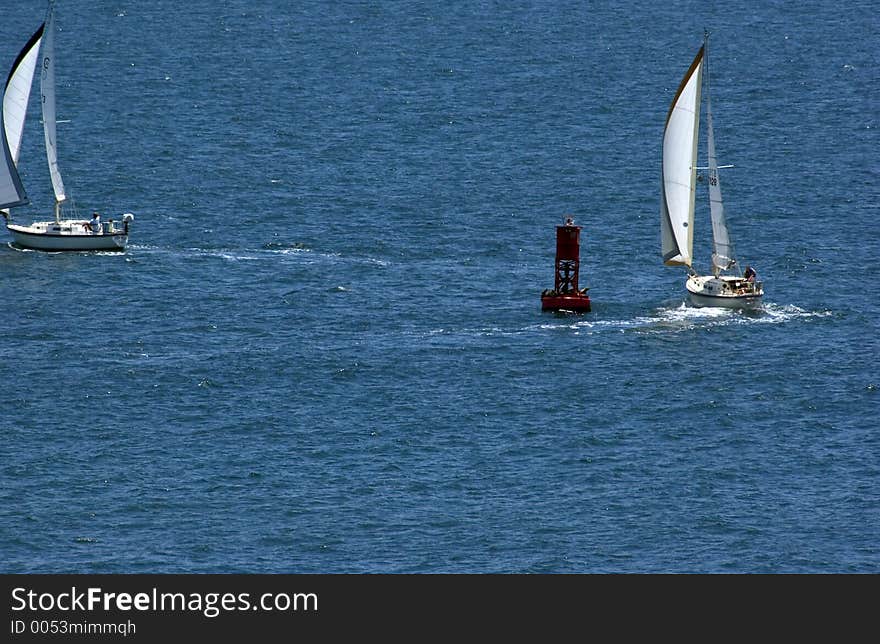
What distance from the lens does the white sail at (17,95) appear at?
139125mm

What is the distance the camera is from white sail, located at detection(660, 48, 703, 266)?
4867 inches

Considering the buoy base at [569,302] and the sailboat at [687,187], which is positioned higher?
the sailboat at [687,187]

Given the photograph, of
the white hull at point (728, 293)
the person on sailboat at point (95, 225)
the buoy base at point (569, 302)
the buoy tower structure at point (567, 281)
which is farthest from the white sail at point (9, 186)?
the white hull at point (728, 293)

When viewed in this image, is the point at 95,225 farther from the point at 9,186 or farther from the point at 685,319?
the point at 685,319

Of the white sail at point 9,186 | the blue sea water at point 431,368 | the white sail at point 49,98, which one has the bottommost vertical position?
the blue sea water at point 431,368

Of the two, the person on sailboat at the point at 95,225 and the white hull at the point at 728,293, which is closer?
the white hull at the point at 728,293

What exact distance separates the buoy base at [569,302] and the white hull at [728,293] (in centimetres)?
628

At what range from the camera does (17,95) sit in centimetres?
13988

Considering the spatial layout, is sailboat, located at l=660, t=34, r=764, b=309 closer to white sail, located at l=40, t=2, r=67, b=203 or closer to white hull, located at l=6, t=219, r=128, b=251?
white hull, located at l=6, t=219, r=128, b=251

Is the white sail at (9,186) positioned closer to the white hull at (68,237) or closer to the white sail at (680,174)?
the white hull at (68,237)

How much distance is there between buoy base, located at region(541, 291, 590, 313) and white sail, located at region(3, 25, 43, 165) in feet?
133

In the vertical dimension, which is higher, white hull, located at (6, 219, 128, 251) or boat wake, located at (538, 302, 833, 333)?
white hull, located at (6, 219, 128, 251)

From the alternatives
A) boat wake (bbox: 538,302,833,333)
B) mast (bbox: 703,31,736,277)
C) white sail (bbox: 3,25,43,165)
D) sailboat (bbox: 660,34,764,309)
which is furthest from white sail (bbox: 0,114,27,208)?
mast (bbox: 703,31,736,277)

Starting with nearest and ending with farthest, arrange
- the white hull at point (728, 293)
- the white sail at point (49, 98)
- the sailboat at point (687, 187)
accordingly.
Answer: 1. the white hull at point (728, 293)
2. the sailboat at point (687, 187)
3. the white sail at point (49, 98)
